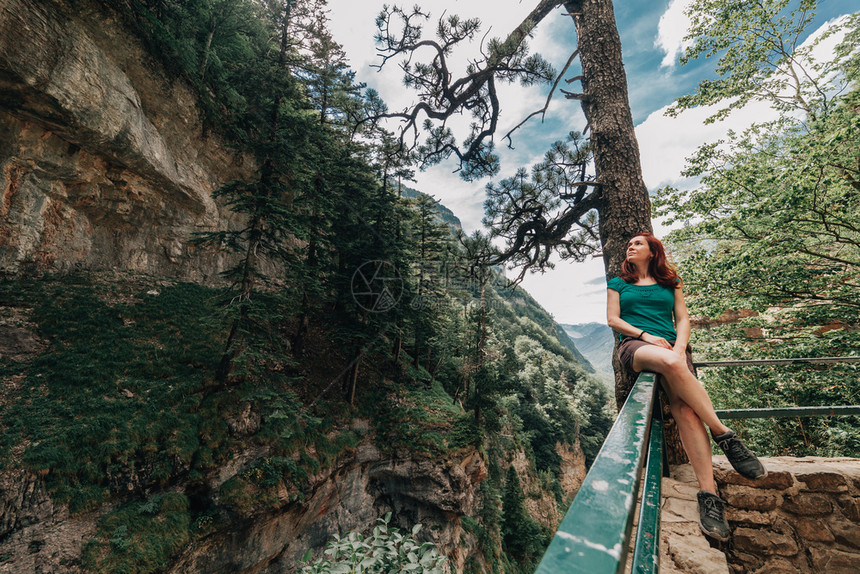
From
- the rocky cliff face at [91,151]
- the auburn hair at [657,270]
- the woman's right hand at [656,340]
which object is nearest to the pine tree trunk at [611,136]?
the auburn hair at [657,270]

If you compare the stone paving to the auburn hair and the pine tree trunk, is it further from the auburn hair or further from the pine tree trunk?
the auburn hair

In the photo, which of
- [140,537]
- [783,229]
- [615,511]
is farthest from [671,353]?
[140,537]

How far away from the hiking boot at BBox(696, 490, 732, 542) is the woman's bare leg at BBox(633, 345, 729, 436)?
0.40m

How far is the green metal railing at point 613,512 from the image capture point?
0.58 metres

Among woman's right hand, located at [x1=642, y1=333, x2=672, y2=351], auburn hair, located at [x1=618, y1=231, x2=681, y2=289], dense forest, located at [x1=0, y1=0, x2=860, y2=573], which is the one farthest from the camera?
dense forest, located at [x1=0, y1=0, x2=860, y2=573]

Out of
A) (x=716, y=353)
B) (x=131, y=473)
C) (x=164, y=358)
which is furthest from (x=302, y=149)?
(x=716, y=353)

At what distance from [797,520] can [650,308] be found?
Result: 2.14 m

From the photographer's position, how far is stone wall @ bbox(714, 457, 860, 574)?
7.93ft

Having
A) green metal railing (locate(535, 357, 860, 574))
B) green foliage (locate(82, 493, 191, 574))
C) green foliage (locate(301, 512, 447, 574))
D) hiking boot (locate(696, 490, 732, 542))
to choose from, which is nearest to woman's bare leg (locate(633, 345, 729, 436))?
hiking boot (locate(696, 490, 732, 542))

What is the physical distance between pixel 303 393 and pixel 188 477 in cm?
430

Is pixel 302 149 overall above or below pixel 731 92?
below

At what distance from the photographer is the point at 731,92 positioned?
24.8ft

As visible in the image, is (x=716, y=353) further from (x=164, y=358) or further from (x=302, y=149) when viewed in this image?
(x=164, y=358)

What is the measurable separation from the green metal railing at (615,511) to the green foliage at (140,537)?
27.6 ft
